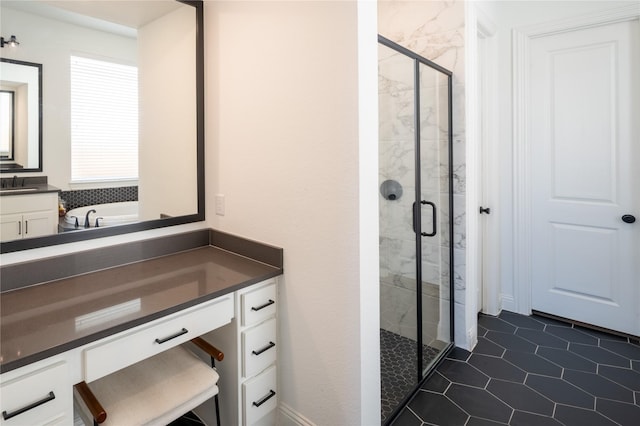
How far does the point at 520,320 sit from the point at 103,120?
123 inches

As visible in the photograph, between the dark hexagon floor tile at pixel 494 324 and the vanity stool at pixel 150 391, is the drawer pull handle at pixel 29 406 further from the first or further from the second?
the dark hexagon floor tile at pixel 494 324

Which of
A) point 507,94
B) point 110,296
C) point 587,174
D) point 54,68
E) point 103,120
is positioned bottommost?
point 110,296

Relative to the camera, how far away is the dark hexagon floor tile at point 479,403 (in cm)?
185

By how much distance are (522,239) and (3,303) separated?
10.5ft

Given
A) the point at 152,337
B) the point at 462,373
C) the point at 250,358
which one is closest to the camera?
the point at 152,337

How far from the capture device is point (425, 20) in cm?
243

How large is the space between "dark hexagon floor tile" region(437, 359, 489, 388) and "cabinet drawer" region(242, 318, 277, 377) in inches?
44.7

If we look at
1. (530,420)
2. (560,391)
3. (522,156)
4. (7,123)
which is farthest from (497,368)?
(7,123)

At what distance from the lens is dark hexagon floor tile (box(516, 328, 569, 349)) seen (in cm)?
252

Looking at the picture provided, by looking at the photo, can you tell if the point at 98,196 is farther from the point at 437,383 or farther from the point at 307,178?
the point at 437,383

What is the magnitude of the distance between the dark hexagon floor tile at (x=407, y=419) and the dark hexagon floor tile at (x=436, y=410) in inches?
1.1

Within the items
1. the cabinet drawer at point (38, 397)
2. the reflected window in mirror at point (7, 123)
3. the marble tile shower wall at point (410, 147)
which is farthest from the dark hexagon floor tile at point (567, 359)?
the reflected window in mirror at point (7, 123)

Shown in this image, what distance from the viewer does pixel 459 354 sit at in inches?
95.9

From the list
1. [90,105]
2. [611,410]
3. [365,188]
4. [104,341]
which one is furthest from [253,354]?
[611,410]
